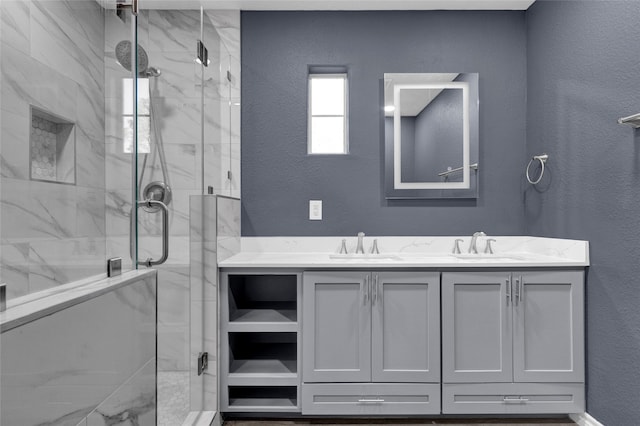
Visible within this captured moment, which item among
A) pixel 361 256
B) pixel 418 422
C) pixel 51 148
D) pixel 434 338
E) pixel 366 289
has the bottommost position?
pixel 418 422

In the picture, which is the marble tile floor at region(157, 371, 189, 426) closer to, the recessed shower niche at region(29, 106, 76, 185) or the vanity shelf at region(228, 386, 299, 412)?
the vanity shelf at region(228, 386, 299, 412)

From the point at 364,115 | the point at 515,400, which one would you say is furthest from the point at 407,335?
the point at 364,115

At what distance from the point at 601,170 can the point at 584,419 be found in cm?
125

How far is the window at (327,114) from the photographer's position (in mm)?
2598

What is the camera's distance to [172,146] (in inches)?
63.3

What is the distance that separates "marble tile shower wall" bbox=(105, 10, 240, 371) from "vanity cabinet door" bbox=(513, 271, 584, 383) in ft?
5.33

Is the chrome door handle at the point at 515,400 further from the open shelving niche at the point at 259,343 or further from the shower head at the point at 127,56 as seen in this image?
the shower head at the point at 127,56

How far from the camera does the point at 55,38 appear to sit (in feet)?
2.89

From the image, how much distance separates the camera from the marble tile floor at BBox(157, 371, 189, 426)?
1.49m

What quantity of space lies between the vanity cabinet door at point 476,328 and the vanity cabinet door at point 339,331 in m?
0.40

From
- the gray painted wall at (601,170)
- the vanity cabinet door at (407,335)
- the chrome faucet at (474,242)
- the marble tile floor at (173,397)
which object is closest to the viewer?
the marble tile floor at (173,397)

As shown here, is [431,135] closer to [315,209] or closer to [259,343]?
[315,209]

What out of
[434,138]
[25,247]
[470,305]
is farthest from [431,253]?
[25,247]

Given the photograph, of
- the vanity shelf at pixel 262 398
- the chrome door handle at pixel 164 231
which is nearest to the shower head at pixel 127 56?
the chrome door handle at pixel 164 231
